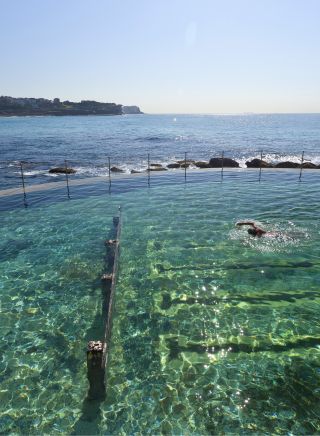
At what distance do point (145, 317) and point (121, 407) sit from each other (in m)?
3.45

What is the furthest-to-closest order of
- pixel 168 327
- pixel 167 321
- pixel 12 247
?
pixel 12 247 < pixel 167 321 < pixel 168 327

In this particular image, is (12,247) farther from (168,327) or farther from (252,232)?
(252,232)

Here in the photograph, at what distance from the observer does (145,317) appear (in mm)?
10930

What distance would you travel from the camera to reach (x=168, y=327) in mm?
10438

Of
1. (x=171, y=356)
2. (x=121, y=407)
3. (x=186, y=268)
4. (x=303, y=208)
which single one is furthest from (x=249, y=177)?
(x=121, y=407)

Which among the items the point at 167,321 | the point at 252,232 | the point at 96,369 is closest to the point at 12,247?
the point at 167,321

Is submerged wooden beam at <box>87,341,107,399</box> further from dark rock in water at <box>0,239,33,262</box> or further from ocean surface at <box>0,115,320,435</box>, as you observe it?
dark rock in water at <box>0,239,33,262</box>

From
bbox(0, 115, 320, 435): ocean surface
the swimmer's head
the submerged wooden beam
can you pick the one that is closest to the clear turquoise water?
bbox(0, 115, 320, 435): ocean surface

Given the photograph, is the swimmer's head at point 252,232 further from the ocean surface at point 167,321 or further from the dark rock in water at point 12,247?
the dark rock in water at point 12,247

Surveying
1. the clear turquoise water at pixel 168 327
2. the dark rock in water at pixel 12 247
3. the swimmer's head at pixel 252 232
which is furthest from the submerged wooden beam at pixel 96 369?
the swimmer's head at pixel 252 232

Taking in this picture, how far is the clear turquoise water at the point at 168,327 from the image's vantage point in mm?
7555

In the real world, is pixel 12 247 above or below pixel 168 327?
above

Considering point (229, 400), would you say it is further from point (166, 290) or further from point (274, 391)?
point (166, 290)

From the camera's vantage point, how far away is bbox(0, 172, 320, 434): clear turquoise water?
24.8 ft
